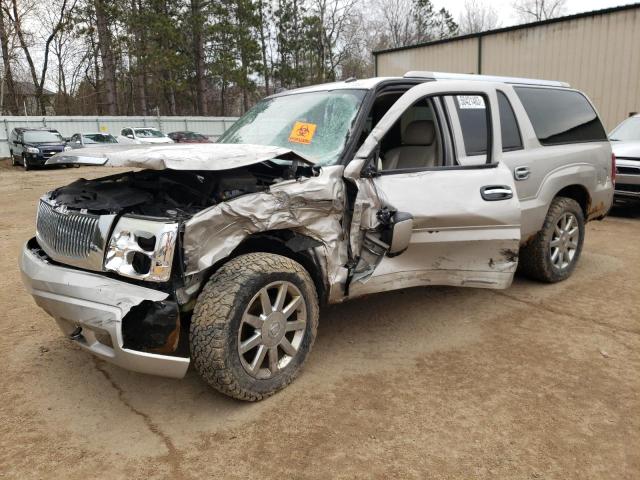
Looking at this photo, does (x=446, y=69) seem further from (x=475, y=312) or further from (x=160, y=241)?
(x=160, y=241)

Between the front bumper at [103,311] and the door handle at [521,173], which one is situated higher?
the door handle at [521,173]

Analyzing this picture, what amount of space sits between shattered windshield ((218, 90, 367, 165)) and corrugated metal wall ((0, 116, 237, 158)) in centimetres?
1928

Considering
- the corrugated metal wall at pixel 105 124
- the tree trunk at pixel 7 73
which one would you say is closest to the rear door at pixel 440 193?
the corrugated metal wall at pixel 105 124

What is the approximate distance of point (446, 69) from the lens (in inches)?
683

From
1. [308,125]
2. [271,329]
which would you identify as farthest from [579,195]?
[271,329]

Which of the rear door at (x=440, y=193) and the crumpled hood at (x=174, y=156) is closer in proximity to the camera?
the crumpled hood at (x=174, y=156)

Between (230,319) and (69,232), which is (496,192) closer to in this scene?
(230,319)

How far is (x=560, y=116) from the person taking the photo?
4.91 meters

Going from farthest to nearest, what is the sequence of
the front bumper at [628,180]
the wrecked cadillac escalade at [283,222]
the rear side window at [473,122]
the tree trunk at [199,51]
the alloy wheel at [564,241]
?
the tree trunk at [199,51] → the front bumper at [628,180] → the alloy wheel at [564,241] → the rear side window at [473,122] → the wrecked cadillac escalade at [283,222]

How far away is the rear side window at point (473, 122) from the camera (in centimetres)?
389

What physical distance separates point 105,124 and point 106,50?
585 centimetres

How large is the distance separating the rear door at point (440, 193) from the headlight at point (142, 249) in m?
1.22

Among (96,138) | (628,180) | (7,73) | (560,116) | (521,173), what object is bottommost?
(628,180)

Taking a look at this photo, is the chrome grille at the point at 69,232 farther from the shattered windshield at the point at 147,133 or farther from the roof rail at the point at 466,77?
the shattered windshield at the point at 147,133
